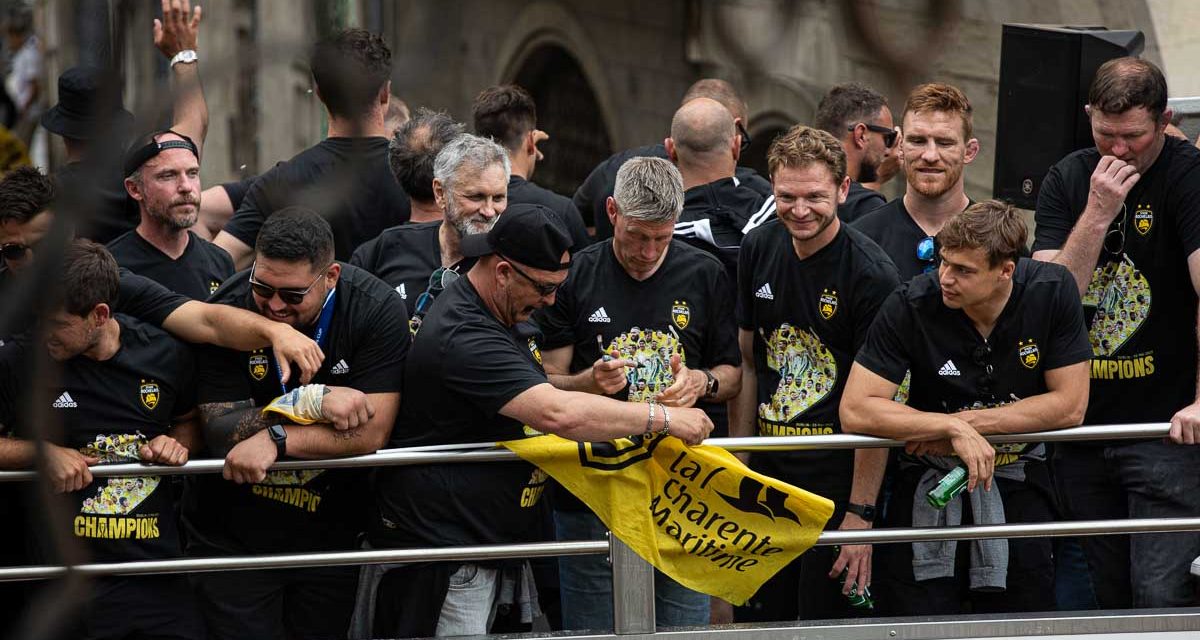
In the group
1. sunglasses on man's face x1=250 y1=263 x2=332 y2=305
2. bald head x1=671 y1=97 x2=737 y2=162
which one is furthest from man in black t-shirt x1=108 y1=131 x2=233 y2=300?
bald head x1=671 y1=97 x2=737 y2=162

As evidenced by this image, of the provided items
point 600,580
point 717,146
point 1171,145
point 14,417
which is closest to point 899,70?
point 717,146

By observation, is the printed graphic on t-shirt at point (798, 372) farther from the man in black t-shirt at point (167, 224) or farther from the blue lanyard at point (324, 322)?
the man in black t-shirt at point (167, 224)

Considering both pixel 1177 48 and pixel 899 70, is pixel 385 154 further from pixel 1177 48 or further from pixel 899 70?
pixel 1177 48

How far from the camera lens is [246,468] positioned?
4.68 meters

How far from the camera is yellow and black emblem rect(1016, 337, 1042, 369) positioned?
16.1 feet

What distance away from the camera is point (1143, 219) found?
17.3 ft

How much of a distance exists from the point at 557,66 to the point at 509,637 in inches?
481

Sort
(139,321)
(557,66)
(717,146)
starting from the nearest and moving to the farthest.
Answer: (139,321) < (717,146) < (557,66)

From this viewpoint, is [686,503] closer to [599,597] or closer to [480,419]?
[599,597]

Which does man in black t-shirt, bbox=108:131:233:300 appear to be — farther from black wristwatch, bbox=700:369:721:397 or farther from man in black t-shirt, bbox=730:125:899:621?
man in black t-shirt, bbox=730:125:899:621

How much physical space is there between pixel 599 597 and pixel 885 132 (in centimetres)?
265

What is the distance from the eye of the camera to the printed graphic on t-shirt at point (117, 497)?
4.83 meters

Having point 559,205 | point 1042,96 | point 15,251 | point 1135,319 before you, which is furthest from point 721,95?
point 15,251

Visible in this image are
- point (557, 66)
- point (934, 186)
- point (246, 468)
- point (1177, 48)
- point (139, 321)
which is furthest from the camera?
point (557, 66)
